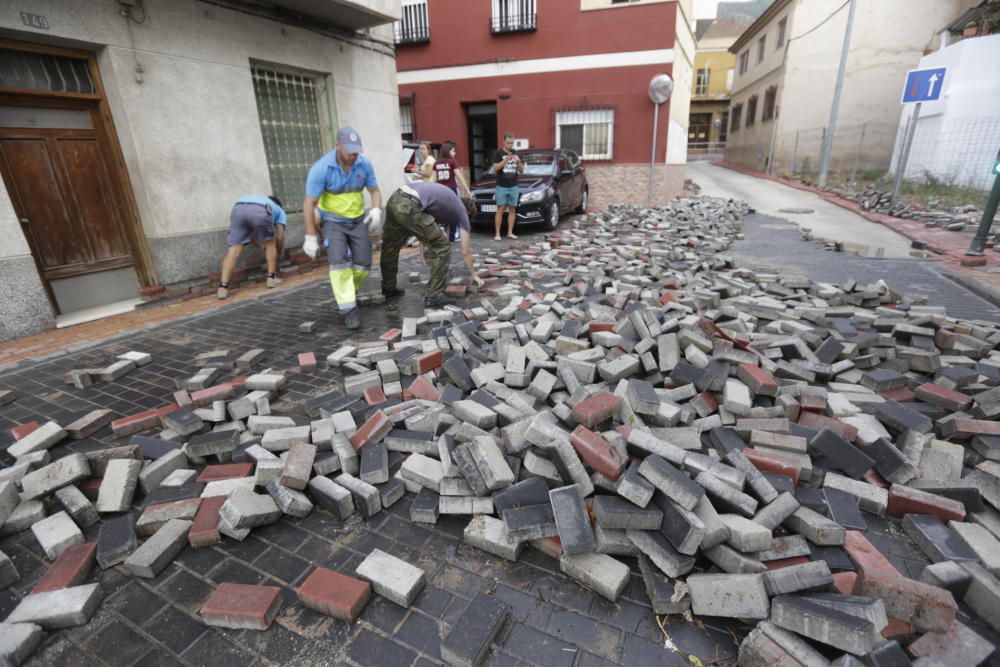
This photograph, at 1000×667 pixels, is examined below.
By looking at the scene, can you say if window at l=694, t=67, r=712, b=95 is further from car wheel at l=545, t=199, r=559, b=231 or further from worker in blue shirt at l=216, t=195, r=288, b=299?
worker in blue shirt at l=216, t=195, r=288, b=299

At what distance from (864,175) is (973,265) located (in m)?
14.7

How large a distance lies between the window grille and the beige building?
20931 millimetres

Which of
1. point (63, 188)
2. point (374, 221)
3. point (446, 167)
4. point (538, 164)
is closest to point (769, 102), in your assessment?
point (538, 164)

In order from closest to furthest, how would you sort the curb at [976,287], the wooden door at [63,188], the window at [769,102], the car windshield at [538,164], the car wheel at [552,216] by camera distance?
1. the wooden door at [63,188]
2. the curb at [976,287]
3. the car wheel at [552,216]
4. the car windshield at [538,164]
5. the window at [769,102]

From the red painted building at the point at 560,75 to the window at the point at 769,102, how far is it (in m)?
10.2

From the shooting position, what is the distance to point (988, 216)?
6.91 metres

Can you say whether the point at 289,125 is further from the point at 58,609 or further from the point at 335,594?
the point at 335,594

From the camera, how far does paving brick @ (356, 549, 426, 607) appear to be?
1.95 m

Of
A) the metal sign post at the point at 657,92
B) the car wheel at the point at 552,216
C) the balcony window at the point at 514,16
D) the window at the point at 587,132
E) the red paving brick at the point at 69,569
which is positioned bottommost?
the red paving brick at the point at 69,569

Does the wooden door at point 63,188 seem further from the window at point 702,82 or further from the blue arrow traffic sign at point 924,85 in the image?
the window at point 702,82

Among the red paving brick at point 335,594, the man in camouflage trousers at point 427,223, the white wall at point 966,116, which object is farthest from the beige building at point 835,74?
the red paving brick at point 335,594

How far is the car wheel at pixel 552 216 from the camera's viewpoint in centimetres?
1036

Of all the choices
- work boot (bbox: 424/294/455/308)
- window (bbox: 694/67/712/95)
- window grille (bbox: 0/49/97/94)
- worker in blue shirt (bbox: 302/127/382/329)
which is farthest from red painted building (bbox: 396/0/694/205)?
window (bbox: 694/67/712/95)

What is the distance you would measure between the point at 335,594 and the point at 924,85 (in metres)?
13.9
